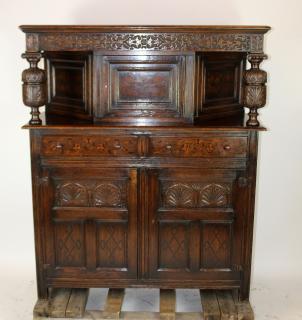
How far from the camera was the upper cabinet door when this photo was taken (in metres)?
3.28

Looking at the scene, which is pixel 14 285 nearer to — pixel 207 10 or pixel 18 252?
pixel 18 252

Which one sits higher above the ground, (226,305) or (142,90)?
(142,90)

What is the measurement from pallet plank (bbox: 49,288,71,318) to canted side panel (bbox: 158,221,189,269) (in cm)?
67

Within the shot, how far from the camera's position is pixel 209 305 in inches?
→ 139

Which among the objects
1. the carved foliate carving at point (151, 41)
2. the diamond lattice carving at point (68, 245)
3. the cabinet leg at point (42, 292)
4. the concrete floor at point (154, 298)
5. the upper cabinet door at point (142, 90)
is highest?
the carved foliate carving at point (151, 41)

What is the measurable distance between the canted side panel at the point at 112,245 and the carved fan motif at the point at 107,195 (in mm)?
130

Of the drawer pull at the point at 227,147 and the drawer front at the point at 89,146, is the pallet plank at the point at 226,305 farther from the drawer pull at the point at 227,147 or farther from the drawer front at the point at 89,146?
the drawer front at the point at 89,146

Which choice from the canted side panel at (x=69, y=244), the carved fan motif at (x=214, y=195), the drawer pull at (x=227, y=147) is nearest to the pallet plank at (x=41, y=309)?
the canted side panel at (x=69, y=244)

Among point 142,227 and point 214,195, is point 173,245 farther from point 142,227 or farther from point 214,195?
point 214,195

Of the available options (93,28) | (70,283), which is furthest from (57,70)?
(70,283)

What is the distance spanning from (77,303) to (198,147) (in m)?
1.30

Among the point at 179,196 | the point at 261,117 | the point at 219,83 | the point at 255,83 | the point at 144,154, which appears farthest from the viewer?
the point at 261,117

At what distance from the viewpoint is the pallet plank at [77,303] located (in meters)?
3.48

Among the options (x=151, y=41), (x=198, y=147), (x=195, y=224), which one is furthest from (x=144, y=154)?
(x=151, y=41)
